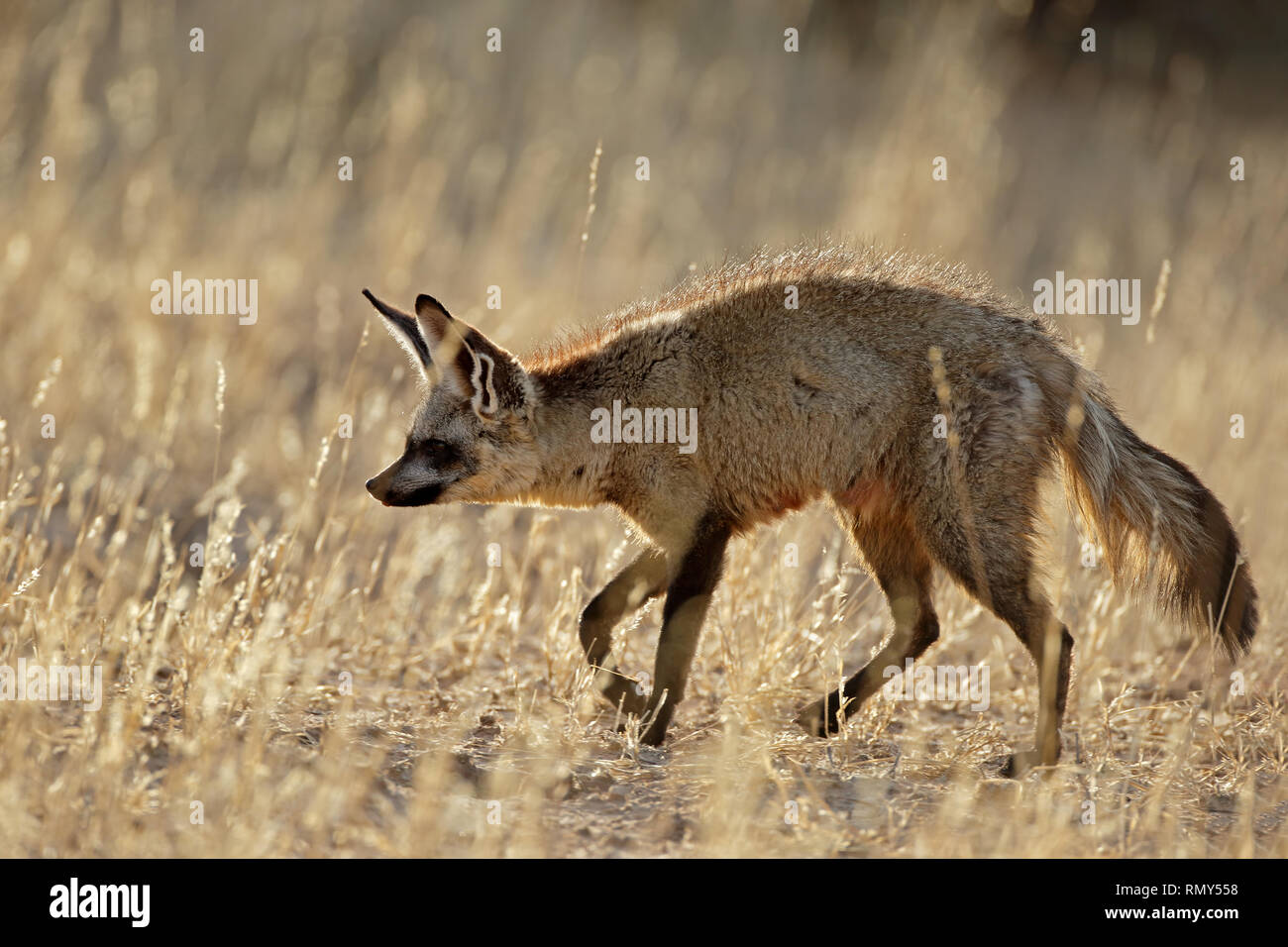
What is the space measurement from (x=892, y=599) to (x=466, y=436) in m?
2.10

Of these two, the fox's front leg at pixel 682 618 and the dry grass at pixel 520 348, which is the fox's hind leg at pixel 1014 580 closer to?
the dry grass at pixel 520 348

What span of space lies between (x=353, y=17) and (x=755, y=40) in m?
5.13

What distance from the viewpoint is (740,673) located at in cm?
579

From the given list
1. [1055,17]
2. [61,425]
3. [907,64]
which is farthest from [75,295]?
[1055,17]

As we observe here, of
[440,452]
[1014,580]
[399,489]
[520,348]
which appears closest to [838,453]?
[1014,580]

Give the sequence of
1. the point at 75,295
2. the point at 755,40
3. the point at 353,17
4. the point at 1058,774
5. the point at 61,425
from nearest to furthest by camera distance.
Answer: the point at 1058,774, the point at 61,425, the point at 75,295, the point at 353,17, the point at 755,40

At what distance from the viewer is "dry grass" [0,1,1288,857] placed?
4.46 meters

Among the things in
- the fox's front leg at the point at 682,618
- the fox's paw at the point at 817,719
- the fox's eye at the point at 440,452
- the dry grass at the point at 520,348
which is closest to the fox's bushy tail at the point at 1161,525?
the dry grass at the point at 520,348

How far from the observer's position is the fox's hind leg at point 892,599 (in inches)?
227

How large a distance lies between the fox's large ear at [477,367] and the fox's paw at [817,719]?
1847 millimetres

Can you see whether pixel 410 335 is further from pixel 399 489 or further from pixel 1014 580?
pixel 1014 580

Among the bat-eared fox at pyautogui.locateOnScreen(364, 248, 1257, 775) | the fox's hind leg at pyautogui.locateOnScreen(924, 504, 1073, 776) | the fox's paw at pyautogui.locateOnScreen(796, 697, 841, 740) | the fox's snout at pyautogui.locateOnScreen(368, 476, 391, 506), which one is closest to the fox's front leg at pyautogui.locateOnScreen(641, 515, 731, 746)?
the bat-eared fox at pyautogui.locateOnScreen(364, 248, 1257, 775)

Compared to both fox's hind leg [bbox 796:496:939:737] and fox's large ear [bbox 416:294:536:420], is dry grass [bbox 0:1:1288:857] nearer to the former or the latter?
fox's hind leg [bbox 796:496:939:737]

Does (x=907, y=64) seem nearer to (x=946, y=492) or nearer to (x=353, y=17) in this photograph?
(x=353, y=17)
